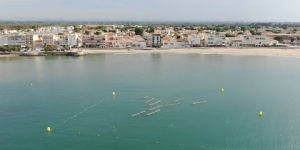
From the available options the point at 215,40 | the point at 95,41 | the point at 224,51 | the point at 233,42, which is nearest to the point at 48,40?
the point at 95,41

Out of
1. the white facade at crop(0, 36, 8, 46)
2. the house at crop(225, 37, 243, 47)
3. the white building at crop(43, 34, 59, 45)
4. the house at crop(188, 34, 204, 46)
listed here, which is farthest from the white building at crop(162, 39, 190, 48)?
the white facade at crop(0, 36, 8, 46)

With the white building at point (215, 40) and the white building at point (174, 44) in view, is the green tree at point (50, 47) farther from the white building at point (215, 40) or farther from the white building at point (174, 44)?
the white building at point (215, 40)

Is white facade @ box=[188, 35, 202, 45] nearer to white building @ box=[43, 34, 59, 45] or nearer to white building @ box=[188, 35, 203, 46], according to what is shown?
white building @ box=[188, 35, 203, 46]

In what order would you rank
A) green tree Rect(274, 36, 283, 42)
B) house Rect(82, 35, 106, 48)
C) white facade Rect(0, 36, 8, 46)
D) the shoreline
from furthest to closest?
green tree Rect(274, 36, 283, 42)
house Rect(82, 35, 106, 48)
white facade Rect(0, 36, 8, 46)
the shoreline

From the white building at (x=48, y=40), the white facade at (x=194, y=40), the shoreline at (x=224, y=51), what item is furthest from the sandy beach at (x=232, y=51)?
the white building at (x=48, y=40)

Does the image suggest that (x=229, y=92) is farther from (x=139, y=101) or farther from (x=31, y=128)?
(x=31, y=128)

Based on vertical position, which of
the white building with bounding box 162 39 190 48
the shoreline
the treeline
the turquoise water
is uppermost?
the white building with bounding box 162 39 190 48

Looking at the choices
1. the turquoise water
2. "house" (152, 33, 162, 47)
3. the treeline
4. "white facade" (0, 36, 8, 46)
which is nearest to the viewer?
the turquoise water

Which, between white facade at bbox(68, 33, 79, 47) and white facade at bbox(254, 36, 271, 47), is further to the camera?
white facade at bbox(254, 36, 271, 47)

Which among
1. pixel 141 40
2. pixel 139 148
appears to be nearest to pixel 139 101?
pixel 139 148
